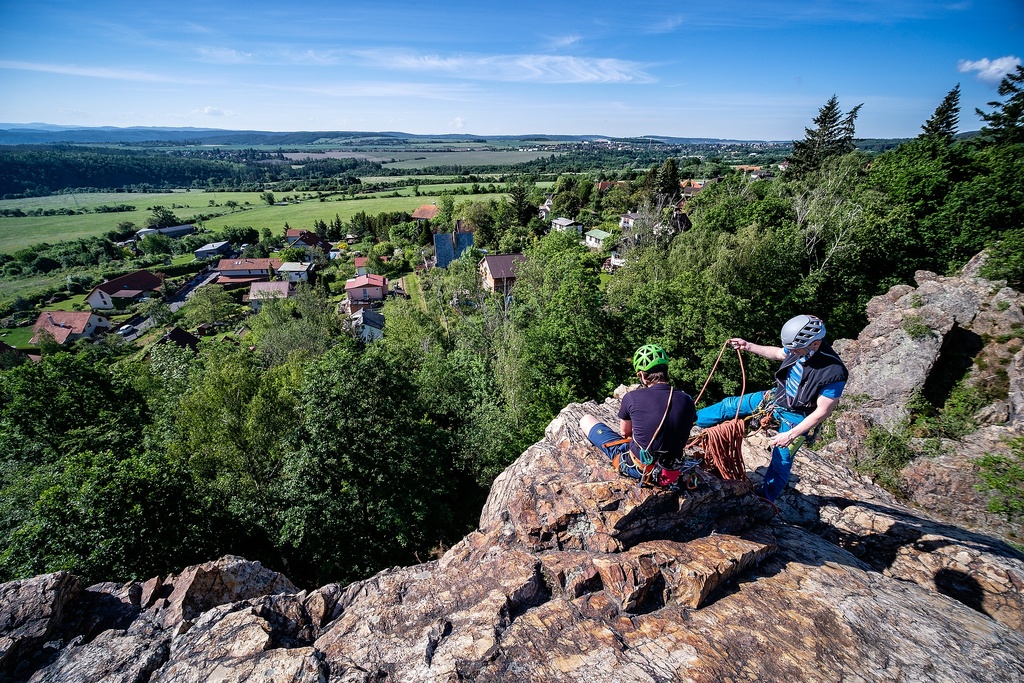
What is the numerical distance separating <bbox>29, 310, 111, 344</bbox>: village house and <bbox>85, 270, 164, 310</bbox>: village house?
1120 cm

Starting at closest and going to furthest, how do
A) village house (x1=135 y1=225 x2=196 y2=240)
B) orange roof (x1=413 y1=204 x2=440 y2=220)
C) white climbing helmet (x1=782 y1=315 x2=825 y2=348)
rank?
white climbing helmet (x1=782 y1=315 x2=825 y2=348) < orange roof (x1=413 y1=204 x2=440 y2=220) < village house (x1=135 y1=225 x2=196 y2=240)

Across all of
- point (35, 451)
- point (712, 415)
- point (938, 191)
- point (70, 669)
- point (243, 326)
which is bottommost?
point (243, 326)

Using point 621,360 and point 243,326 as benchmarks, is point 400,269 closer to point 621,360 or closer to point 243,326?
point 243,326

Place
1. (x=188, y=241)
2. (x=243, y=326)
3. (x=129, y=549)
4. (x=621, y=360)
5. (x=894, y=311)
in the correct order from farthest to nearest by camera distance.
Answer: (x=188, y=241) → (x=243, y=326) → (x=621, y=360) → (x=894, y=311) → (x=129, y=549)

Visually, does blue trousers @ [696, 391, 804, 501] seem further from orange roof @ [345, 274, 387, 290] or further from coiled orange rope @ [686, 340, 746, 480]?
orange roof @ [345, 274, 387, 290]

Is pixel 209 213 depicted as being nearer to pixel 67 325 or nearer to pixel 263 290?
pixel 67 325

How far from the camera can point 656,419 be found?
19.8ft

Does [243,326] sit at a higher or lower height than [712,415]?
lower

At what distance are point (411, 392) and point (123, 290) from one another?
105511 mm

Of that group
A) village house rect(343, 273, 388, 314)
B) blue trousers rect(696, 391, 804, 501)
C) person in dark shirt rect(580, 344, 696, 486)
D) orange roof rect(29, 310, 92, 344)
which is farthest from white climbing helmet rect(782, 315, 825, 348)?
orange roof rect(29, 310, 92, 344)

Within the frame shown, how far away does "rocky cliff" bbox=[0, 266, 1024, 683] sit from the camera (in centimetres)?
521

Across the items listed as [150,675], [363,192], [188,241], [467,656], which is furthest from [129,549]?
[363,192]

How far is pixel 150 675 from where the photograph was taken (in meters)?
5.61

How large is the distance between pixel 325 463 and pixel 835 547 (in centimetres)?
1437
